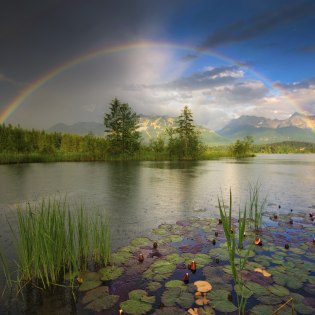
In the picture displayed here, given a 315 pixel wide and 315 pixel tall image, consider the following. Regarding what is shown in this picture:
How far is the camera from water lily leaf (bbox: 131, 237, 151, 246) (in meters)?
7.70

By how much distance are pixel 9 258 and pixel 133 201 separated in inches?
331

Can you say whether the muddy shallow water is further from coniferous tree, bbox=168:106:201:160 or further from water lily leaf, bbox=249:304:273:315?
coniferous tree, bbox=168:106:201:160

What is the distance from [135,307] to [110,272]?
1463mm

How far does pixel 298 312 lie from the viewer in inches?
173

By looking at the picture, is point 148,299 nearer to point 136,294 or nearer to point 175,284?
point 136,294

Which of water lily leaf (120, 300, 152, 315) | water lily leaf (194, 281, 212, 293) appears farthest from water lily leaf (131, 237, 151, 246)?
water lily leaf (120, 300, 152, 315)

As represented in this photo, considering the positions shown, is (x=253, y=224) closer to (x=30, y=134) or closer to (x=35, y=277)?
(x=35, y=277)

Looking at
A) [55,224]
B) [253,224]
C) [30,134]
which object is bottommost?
[253,224]

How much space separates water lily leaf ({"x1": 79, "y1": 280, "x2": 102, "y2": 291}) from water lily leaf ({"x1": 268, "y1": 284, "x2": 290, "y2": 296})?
3.46 metres

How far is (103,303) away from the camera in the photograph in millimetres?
4668

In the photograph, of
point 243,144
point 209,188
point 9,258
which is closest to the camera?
point 9,258

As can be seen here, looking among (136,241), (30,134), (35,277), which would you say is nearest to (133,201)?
(136,241)

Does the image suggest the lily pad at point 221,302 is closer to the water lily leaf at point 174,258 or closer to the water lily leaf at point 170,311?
the water lily leaf at point 170,311

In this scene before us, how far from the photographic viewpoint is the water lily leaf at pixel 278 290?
495 cm
